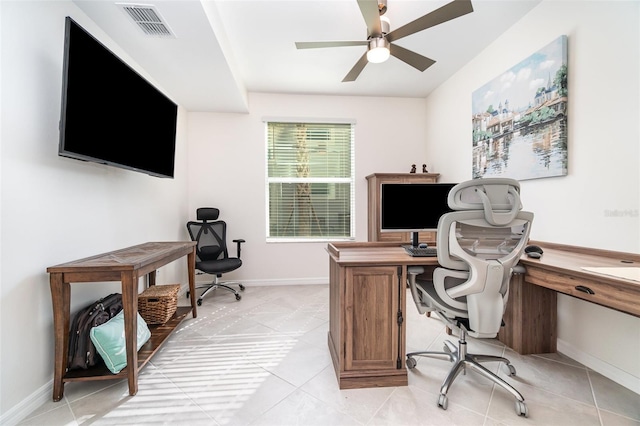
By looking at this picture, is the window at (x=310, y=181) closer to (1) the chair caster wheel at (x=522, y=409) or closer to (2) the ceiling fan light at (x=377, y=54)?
(2) the ceiling fan light at (x=377, y=54)

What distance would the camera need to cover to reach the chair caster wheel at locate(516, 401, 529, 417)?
147 cm

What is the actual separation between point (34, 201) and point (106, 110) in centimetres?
75

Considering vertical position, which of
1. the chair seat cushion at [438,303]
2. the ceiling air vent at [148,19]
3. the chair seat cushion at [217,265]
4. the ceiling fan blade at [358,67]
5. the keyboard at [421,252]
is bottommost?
the chair seat cushion at [217,265]

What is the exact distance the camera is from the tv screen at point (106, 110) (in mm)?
1558

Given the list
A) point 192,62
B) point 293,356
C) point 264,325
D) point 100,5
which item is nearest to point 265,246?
point 264,325

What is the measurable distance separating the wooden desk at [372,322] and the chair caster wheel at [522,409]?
613mm

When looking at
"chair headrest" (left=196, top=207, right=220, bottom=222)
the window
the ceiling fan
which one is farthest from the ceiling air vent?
"chair headrest" (left=196, top=207, right=220, bottom=222)

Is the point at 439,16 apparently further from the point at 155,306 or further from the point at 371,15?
the point at 155,306

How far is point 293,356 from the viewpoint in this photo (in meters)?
2.09

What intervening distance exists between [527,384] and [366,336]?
1136 millimetres

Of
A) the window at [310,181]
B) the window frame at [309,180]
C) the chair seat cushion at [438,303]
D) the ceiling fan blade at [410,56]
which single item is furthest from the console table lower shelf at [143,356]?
the ceiling fan blade at [410,56]

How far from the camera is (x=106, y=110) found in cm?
186

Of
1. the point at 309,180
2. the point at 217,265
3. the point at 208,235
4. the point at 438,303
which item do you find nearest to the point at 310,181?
the point at 309,180

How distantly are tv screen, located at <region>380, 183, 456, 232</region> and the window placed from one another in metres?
2.03
